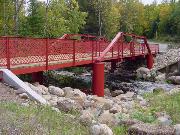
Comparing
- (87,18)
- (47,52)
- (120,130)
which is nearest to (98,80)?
(47,52)

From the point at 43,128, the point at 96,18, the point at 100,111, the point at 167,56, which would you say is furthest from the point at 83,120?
the point at 96,18

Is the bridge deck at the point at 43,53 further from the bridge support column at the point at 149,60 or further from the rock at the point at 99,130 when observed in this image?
the bridge support column at the point at 149,60

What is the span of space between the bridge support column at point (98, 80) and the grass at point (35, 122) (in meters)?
10.1

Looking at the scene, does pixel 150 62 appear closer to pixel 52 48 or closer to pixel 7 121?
pixel 52 48

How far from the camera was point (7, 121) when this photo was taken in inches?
314

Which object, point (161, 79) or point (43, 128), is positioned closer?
point (43, 128)

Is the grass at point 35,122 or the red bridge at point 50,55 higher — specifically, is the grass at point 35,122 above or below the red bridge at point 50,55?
below

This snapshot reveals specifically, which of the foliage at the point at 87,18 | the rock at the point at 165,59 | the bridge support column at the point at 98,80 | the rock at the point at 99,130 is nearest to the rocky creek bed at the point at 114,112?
the rock at the point at 99,130

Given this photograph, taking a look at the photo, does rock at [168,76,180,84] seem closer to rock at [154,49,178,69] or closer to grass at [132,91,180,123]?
rock at [154,49,178,69]

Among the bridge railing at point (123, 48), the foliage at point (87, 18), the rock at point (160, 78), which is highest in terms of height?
the foliage at point (87, 18)

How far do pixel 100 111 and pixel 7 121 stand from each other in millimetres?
4780

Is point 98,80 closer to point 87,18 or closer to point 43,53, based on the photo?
point 43,53

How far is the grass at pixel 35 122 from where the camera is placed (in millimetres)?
7672

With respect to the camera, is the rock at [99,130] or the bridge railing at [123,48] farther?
the bridge railing at [123,48]
